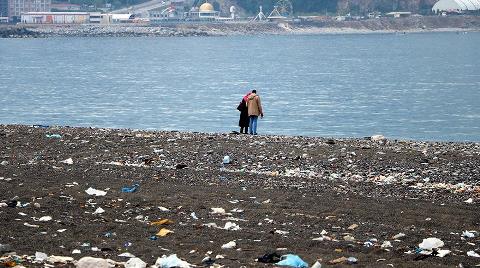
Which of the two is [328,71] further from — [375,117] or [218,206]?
[218,206]

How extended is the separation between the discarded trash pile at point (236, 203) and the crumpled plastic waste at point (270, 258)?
0.03 m

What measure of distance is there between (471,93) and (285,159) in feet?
118

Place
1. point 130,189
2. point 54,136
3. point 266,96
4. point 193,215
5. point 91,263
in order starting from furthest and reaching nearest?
point 266,96, point 54,136, point 130,189, point 193,215, point 91,263

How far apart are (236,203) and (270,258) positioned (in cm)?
344

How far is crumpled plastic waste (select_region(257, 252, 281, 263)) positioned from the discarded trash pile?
0.03 metres

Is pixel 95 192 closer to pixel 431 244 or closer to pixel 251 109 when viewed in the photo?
pixel 431 244

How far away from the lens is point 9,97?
53.2m

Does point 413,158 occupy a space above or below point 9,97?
above

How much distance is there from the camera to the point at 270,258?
38.3ft

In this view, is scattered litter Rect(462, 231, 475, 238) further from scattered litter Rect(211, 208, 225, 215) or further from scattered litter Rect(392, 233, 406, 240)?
scattered litter Rect(211, 208, 225, 215)

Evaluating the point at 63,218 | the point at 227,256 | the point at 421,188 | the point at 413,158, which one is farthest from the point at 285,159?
the point at 227,256

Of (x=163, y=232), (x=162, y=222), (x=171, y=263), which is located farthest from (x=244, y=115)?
Result: (x=171, y=263)

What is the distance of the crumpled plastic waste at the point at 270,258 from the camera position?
11.6 meters

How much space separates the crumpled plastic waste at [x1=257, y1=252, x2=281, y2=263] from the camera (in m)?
11.6
